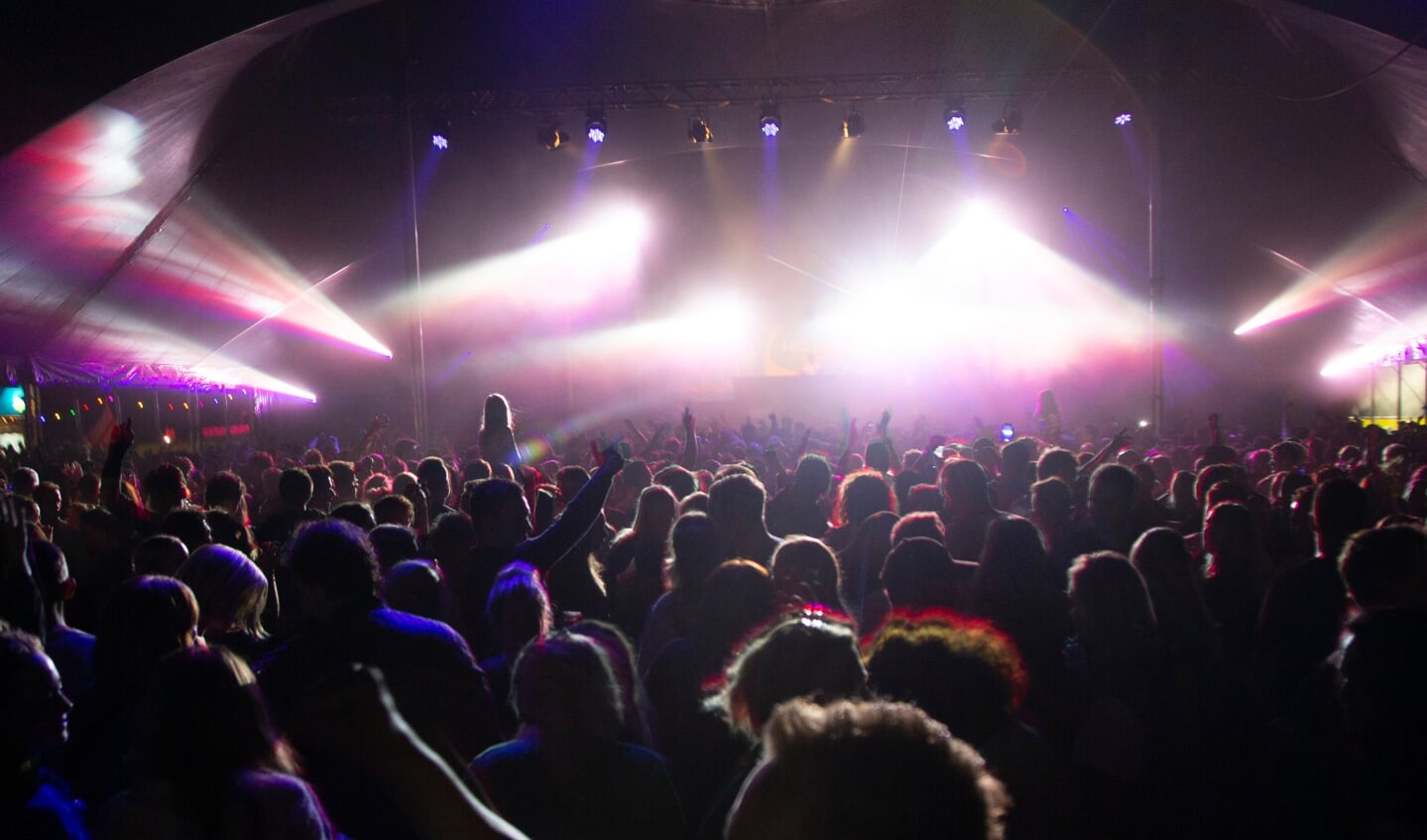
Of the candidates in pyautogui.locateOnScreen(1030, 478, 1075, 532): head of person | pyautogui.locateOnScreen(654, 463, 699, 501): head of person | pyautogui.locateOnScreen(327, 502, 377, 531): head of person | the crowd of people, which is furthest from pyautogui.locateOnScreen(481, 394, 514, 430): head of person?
pyautogui.locateOnScreen(1030, 478, 1075, 532): head of person

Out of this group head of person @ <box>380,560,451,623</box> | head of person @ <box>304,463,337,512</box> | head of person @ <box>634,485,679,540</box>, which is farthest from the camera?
head of person @ <box>304,463,337,512</box>

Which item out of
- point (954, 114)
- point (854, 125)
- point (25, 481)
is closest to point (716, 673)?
point (25, 481)

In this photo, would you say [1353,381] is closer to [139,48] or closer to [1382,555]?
[1382,555]

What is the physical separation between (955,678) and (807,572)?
3.92ft

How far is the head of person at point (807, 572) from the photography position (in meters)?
3.09

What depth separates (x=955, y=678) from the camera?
196 cm

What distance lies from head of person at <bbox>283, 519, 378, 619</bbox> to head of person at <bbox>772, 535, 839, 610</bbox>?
1.39m

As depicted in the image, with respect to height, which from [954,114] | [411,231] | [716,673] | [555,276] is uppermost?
[954,114]

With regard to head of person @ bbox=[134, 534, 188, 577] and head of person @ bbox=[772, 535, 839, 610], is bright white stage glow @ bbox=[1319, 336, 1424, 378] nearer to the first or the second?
head of person @ bbox=[772, 535, 839, 610]

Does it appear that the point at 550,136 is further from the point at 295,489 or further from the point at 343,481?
the point at 295,489

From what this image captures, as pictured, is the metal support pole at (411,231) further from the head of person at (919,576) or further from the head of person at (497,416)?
the head of person at (919,576)

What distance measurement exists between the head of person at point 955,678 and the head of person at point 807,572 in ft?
3.42

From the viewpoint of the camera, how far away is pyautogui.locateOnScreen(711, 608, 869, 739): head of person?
6.08 ft

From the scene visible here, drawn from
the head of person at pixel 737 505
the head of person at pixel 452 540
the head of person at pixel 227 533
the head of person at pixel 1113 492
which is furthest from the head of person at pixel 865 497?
the head of person at pixel 227 533
